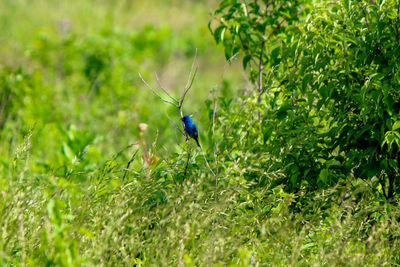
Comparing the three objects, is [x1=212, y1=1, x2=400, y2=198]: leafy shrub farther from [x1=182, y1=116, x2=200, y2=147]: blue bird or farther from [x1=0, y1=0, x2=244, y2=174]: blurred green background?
[x1=0, y1=0, x2=244, y2=174]: blurred green background

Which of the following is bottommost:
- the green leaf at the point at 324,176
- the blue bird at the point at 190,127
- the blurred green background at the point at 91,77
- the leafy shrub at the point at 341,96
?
the green leaf at the point at 324,176

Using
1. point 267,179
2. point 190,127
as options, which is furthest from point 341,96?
point 190,127

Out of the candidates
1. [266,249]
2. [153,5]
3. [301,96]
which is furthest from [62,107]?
[153,5]

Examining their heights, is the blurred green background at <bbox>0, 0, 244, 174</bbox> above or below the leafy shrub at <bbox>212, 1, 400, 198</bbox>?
above

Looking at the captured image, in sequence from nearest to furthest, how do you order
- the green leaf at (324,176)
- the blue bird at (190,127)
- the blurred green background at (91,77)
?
1. the green leaf at (324,176)
2. the blue bird at (190,127)
3. the blurred green background at (91,77)

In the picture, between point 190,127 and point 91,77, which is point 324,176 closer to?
point 190,127

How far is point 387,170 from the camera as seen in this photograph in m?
2.90

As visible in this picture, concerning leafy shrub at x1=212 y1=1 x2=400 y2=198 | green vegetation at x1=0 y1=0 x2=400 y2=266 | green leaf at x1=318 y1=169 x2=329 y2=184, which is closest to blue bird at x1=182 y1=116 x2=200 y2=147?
green vegetation at x1=0 y1=0 x2=400 y2=266

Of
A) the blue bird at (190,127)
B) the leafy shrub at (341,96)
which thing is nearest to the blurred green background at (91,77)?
the blue bird at (190,127)

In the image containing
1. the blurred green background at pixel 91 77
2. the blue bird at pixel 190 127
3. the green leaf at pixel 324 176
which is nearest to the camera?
Result: the green leaf at pixel 324 176

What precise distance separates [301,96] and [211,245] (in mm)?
1267

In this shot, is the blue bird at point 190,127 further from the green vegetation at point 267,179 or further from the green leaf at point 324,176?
the green leaf at point 324,176

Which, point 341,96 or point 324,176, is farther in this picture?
point 341,96

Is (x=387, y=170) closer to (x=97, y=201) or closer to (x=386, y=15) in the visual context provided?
(x=386, y=15)
